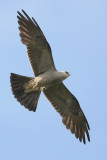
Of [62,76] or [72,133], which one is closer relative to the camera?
[62,76]

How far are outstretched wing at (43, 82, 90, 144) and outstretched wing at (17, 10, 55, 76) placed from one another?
0.97 meters

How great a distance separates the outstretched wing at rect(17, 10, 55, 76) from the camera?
1483cm

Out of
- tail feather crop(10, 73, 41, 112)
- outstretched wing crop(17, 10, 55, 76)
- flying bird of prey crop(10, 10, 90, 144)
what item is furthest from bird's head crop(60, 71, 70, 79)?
tail feather crop(10, 73, 41, 112)

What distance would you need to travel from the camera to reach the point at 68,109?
16.1m

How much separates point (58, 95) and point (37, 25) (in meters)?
2.77

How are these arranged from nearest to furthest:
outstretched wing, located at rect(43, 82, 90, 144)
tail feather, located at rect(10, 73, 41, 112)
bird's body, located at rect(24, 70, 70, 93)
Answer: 1. bird's body, located at rect(24, 70, 70, 93)
2. tail feather, located at rect(10, 73, 41, 112)
3. outstretched wing, located at rect(43, 82, 90, 144)

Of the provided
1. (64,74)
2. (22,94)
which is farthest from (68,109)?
(22,94)

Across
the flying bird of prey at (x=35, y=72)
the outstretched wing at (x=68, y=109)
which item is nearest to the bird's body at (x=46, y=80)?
the flying bird of prey at (x=35, y=72)

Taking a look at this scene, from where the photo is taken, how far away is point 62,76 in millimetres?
14797

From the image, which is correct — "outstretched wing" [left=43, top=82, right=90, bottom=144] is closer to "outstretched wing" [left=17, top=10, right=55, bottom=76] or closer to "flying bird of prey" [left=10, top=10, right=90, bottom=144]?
"flying bird of prey" [left=10, top=10, right=90, bottom=144]

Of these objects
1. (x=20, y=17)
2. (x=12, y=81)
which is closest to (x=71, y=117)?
(x=12, y=81)

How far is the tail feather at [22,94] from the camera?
14.9 metres

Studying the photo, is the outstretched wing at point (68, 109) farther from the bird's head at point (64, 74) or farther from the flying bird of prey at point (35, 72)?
the bird's head at point (64, 74)

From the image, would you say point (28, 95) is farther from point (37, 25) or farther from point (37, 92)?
point (37, 25)
